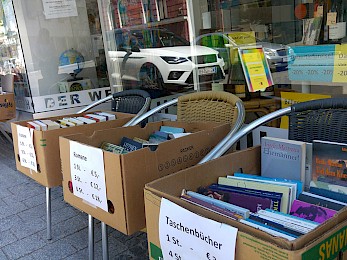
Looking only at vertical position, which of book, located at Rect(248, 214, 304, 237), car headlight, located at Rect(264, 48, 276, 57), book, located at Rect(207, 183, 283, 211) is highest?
car headlight, located at Rect(264, 48, 276, 57)


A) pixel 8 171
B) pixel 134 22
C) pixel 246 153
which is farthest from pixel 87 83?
pixel 246 153

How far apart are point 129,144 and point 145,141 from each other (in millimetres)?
114

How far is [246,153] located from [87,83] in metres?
3.16

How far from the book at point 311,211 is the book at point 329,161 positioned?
0.19m

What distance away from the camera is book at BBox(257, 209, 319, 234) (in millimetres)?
930

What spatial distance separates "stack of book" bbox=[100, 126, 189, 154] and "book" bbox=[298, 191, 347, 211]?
63 cm

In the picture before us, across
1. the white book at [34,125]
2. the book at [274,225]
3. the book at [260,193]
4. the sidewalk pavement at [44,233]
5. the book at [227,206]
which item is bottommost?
the sidewalk pavement at [44,233]

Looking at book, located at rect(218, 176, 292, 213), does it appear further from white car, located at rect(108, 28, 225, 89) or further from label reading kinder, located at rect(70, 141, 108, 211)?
white car, located at rect(108, 28, 225, 89)

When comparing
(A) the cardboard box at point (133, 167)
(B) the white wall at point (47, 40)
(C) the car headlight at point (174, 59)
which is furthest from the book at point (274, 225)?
(B) the white wall at point (47, 40)

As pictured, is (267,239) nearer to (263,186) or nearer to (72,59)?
(263,186)

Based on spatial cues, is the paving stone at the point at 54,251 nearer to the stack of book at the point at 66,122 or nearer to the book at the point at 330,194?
the stack of book at the point at 66,122

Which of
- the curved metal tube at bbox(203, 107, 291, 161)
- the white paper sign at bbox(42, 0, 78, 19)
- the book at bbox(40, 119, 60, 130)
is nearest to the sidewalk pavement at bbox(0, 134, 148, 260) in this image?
the book at bbox(40, 119, 60, 130)

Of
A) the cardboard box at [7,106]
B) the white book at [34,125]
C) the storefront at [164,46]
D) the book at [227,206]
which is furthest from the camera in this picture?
the cardboard box at [7,106]

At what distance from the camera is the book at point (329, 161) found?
1.23 metres
